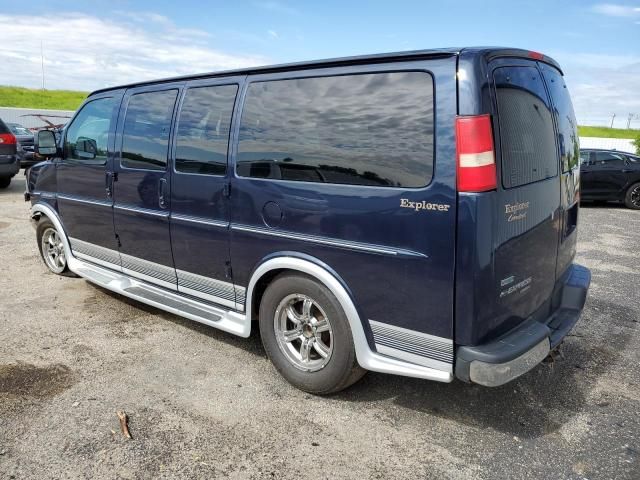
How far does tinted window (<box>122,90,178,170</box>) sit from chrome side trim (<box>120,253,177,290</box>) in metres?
0.79

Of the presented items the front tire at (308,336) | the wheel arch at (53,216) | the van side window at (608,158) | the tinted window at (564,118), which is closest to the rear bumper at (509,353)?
the front tire at (308,336)

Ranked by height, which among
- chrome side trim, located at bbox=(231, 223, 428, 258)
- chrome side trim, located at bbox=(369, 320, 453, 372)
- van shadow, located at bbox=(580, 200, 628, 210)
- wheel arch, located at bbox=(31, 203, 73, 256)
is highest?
chrome side trim, located at bbox=(231, 223, 428, 258)

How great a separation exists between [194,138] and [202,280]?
105cm

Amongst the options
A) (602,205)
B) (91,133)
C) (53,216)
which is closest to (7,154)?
(53,216)

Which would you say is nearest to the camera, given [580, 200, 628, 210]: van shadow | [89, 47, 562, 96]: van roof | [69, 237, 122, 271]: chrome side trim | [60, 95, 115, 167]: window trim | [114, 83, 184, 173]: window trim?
[89, 47, 562, 96]: van roof

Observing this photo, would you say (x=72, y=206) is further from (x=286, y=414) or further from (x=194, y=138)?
(x=286, y=414)

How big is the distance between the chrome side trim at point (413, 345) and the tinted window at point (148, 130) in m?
2.20

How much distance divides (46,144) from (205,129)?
92.8 inches

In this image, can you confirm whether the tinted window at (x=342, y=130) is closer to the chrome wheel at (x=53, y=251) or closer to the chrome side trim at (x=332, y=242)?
the chrome side trim at (x=332, y=242)

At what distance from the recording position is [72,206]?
5129mm

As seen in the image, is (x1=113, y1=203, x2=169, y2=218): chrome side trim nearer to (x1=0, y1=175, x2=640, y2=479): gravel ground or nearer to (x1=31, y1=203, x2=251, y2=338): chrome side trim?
(x1=31, y1=203, x2=251, y2=338): chrome side trim

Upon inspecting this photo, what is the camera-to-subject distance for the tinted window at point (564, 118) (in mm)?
3297

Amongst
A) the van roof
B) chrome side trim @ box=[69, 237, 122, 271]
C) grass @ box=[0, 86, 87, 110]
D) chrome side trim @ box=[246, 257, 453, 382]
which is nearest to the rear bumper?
chrome side trim @ box=[246, 257, 453, 382]

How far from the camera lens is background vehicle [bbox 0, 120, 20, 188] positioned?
11953 mm
